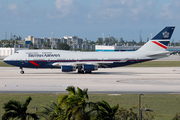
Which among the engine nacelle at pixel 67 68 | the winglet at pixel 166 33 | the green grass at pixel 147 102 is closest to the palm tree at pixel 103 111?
the green grass at pixel 147 102

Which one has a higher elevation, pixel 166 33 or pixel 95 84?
pixel 166 33

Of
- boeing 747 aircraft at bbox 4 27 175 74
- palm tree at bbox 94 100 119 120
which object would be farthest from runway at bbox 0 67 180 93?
palm tree at bbox 94 100 119 120

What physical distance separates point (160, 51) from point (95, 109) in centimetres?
3933

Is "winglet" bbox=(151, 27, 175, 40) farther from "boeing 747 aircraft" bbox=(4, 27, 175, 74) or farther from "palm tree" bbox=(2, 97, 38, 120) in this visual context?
"palm tree" bbox=(2, 97, 38, 120)

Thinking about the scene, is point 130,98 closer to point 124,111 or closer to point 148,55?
point 124,111

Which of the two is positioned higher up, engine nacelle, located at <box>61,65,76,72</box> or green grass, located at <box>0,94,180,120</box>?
engine nacelle, located at <box>61,65,76,72</box>

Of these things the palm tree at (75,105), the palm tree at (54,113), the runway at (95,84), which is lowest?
the runway at (95,84)

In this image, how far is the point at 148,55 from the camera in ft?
149

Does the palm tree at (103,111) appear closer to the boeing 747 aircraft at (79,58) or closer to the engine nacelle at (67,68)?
the engine nacelle at (67,68)

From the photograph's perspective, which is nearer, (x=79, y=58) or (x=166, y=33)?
(x=79, y=58)

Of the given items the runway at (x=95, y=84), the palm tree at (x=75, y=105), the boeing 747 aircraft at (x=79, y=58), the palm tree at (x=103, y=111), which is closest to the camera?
the palm tree at (x=75, y=105)

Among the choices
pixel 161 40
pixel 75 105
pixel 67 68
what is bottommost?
pixel 75 105

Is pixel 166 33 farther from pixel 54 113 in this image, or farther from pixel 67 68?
pixel 54 113

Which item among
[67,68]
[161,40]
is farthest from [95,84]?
[161,40]
